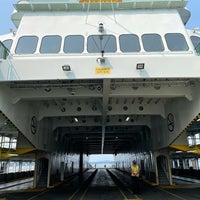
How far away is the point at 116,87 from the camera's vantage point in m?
9.84

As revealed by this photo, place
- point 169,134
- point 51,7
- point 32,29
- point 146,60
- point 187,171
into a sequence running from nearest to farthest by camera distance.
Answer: point 146,60 → point 32,29 → point 51,7 → point 169,134 → point 187,171

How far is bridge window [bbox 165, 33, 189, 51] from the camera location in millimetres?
9453

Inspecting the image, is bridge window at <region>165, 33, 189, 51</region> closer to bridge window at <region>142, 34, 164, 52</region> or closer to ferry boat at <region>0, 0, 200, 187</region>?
ferry boat at <region>0, 0, 200, 187</region>

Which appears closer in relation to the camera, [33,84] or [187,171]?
[33,84]

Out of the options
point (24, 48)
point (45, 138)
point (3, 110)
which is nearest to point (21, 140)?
point (45, 138)

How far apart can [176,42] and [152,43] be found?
3.64ft

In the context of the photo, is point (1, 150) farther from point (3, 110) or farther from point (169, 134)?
point (169, 134)

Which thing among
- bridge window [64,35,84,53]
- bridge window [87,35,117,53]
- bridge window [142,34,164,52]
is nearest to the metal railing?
bridge window [64,35,84,53]

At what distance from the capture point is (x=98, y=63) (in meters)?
7.94

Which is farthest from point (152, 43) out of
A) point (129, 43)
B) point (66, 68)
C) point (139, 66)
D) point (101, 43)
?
point (66, 68)

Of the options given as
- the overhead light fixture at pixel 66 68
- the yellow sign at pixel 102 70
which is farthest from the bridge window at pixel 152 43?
the overhead light fixture at pixel 66 68

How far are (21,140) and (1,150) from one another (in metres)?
2.15

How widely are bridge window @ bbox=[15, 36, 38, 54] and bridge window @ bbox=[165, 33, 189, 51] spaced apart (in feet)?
20.2

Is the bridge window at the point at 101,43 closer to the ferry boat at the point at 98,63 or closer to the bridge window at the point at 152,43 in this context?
the ferry boat at the point at 98,63
